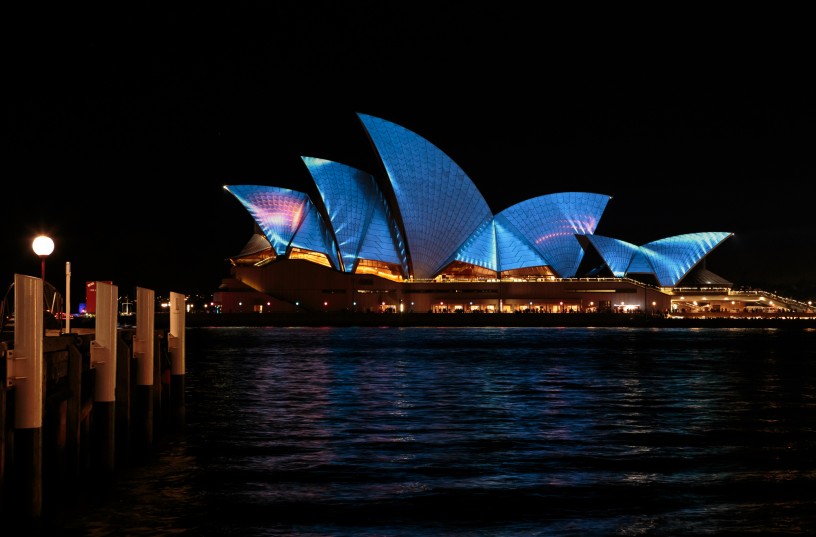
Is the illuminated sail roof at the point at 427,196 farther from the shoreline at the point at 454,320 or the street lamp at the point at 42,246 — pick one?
the street lamp at the point at 42,246

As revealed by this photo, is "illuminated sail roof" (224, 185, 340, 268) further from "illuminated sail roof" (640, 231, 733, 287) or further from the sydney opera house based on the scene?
"illuminated sail roof" (640, 231, 733, 287)

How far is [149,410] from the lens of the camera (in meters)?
13.5

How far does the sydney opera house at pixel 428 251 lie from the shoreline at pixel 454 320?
234 cm

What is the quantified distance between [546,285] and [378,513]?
77242 millimetres

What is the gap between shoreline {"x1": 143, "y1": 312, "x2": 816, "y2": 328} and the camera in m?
79.9

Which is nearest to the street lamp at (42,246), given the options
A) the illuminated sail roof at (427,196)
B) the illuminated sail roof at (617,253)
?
the illuminated sail roof at (427,196)

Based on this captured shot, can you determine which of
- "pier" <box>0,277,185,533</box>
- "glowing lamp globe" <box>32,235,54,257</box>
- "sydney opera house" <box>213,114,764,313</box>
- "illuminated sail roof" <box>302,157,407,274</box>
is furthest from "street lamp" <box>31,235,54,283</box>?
"illuminated sail roof" <box>302,157,407,274</box>

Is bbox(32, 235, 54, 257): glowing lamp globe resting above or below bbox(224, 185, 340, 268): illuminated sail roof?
below

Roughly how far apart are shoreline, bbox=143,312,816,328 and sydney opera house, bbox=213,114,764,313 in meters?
2.34

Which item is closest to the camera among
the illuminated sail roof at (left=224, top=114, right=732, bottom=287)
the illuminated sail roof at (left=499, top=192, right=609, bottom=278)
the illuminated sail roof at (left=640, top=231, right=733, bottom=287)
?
the illuminated sail roof at (left=224, top=114, right=732, bottom=287)

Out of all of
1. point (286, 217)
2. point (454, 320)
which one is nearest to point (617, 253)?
point (454, 320)

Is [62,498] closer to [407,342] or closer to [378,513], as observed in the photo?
[378,513]

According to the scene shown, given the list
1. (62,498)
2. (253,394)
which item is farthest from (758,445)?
(253,394)

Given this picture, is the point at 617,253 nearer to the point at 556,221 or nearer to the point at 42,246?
the point at 556,221
